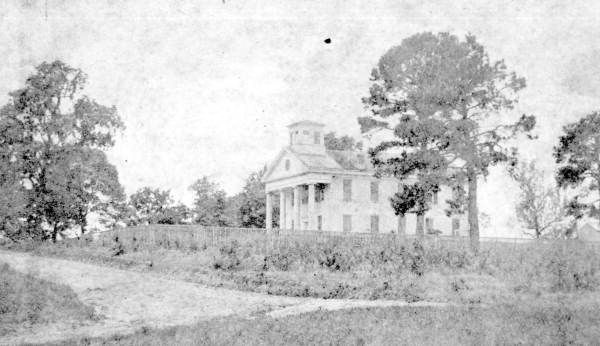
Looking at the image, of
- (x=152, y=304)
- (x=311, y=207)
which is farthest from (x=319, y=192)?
(x=152, y=304)

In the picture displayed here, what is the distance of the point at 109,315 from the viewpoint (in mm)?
12961

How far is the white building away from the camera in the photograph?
45969 millimetres

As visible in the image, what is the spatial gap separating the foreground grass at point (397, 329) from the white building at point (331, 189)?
3214cm

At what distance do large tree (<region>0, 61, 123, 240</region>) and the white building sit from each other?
1389 cm

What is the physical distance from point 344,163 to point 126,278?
29755 mm

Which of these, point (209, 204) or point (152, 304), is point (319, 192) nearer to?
point (209, 204)

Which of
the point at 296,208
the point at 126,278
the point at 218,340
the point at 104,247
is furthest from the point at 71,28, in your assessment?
the point at 296,208

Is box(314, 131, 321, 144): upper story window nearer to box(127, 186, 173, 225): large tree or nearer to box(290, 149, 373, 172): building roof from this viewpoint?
box(290, 149, 373, 172): building roof

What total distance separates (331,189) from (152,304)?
1277 inches

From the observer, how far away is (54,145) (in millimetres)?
37188

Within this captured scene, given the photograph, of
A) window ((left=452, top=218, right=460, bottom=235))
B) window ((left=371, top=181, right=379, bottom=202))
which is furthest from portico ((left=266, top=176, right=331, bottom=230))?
window ((left=452, top=218, right=460, bottom=235))

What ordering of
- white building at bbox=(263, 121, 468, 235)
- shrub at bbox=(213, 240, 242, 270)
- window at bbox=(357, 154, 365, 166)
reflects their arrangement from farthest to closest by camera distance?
window at bbox=(357, 154, 365, 166)
white building at bbox=(263, 121, 468, 235)
shrub at bbox=(213, 240, 242, 270)

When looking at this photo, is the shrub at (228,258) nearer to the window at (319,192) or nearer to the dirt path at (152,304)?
the dirt path at (152,304)

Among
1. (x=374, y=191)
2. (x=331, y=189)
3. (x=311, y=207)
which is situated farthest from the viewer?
(x=374, y=191)
